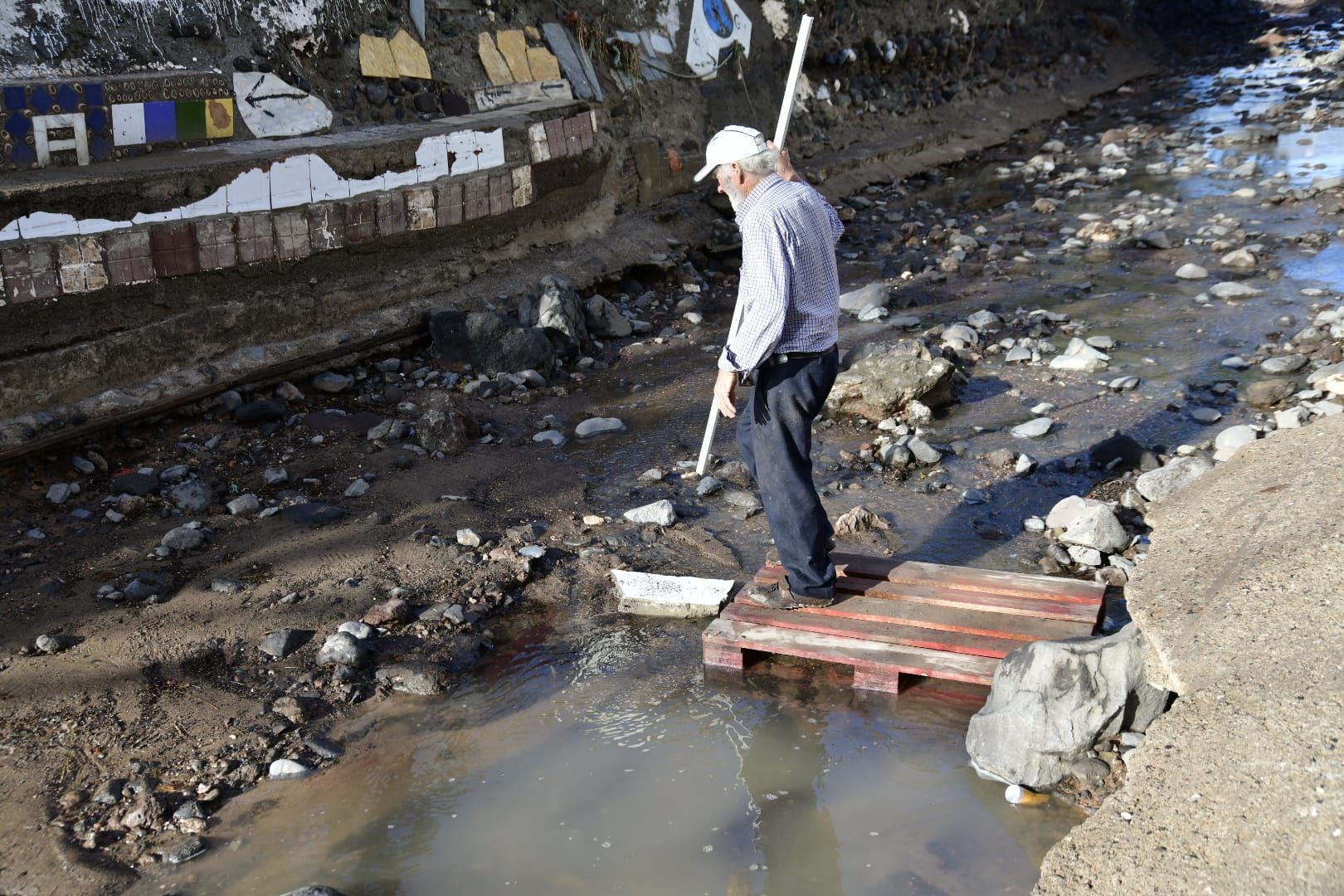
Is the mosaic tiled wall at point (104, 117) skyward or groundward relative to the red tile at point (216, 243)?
skyward

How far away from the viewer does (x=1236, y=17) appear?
19.2 meters

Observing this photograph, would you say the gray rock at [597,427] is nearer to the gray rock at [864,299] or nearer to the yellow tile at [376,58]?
the gray rock at [864,299]

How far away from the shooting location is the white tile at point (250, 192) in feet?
17.1

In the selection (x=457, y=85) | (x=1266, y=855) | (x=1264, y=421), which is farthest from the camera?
(x=457, y=85)

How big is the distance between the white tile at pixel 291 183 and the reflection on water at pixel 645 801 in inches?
120

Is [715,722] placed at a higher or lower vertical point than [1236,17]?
lower

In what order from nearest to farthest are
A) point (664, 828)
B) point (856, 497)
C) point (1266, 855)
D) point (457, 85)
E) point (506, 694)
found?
point (1266, 855) < point (664, 828) < point (506, 694) < point (856, 497) < point (457, 85)

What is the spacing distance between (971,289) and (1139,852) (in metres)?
5.19

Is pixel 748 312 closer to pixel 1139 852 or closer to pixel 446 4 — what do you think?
pixel 1139 852

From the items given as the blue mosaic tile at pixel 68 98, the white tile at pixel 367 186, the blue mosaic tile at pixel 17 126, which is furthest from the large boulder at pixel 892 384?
the blue mosaic tile at pixel 17 126

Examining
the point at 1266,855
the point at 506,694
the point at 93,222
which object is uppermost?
the point at 93,222

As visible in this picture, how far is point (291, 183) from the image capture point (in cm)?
544

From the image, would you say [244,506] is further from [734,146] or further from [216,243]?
[734,146]

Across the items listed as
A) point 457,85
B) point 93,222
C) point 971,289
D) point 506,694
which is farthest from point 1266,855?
point 457,85
